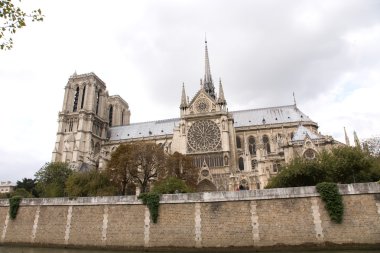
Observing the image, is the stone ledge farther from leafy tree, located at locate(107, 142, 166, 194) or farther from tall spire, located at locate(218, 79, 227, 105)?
tall spire, located at locate(218, 79, 227, 105)

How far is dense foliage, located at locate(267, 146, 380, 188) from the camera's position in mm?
21656

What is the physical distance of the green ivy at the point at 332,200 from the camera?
50.4ft

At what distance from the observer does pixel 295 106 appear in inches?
2164

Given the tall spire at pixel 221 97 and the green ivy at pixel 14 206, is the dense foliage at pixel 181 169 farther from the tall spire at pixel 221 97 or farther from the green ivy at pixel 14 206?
the green ivy at pixel 14 206

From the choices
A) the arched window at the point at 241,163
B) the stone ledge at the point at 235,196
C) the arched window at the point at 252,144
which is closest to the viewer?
the stone ledge at the point at 235,196

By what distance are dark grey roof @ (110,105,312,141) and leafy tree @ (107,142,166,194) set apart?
82.2 ft

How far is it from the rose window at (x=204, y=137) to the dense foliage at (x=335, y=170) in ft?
66.0

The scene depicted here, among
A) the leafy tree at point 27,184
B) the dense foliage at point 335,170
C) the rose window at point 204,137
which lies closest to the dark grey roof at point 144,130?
the rose window at point 204,137

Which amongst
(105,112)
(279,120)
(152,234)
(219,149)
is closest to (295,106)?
(279,120)

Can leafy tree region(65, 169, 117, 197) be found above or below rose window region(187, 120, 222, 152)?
below

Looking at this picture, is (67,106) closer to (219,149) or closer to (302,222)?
(219,149)

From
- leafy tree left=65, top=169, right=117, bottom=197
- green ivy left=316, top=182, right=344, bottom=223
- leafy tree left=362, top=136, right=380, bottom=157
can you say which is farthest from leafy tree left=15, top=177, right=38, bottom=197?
leafy tree left=362, top=136, right=380, bottom=157

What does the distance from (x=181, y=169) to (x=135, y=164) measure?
19.2 feet

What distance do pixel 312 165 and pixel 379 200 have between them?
306 inches
